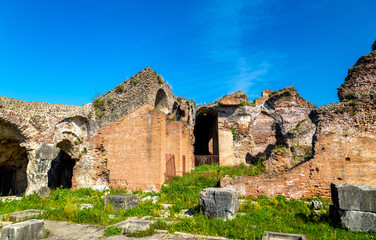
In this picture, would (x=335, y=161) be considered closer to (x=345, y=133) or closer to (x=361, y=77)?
(x=345, y=133)

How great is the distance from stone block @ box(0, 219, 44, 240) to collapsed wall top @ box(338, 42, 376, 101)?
13.4 meters

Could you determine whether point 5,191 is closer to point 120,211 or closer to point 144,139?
point 144,139

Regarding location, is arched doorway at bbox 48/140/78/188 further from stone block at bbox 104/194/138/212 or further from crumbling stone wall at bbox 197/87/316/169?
crumbling stone wall at bbox 197/87/316/169

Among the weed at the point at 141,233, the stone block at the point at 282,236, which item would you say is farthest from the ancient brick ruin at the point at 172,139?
the weed at the point at 141,233

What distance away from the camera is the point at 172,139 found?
14.7 meters

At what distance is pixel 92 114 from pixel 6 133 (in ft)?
13.4

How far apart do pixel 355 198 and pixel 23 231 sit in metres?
8.06

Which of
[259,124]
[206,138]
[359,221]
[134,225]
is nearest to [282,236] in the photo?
[359,221]

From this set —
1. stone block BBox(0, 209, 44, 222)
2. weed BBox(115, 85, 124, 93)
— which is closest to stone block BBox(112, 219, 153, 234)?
stone block BBox(0, 209, 44, 222)

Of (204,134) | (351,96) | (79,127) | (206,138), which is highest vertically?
(351,96)

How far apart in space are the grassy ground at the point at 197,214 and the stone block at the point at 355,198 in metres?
0.61

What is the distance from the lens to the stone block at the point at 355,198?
6.34 metres

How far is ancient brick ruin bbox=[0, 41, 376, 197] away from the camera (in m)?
10.4

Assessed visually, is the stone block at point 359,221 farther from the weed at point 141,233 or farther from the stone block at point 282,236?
the weed at point 141,233
